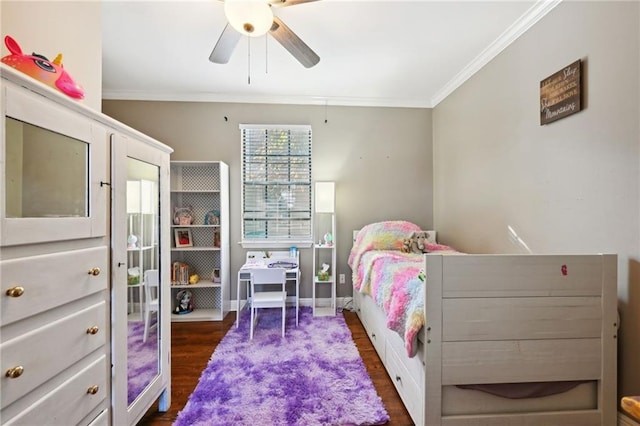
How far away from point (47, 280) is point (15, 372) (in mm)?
258

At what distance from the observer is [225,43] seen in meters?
1.77

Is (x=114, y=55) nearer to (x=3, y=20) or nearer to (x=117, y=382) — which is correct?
(x=3, y=20)

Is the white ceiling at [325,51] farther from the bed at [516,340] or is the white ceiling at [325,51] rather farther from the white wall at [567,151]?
the bed at [516,340]

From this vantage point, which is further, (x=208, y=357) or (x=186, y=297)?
(x=186, y=297)

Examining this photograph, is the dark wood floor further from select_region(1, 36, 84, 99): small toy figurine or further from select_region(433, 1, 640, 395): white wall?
select_region(1, 36, 84, 99): small toy figurine

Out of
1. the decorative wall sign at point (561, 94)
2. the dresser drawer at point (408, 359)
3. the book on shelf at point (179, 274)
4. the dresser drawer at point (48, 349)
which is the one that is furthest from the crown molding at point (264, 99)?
the dresser drawer at point (48, 349)

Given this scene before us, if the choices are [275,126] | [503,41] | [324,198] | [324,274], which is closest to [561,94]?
[503,41]

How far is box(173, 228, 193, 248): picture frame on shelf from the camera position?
3.16m

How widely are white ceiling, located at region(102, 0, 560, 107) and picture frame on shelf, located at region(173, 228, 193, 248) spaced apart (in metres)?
1.65

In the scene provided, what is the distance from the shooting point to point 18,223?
0.78 meters

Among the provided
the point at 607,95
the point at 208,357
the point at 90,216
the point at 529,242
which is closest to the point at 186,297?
the point at 208,357

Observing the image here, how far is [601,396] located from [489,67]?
2.51 m

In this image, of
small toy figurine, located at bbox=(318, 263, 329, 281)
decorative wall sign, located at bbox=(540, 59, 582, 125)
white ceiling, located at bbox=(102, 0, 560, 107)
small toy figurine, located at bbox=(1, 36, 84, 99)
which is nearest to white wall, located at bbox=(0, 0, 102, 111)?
small toy figurine, located at bbox=(1, 36, 84, 99)

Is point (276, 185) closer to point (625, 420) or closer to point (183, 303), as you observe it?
point (183, 303)
